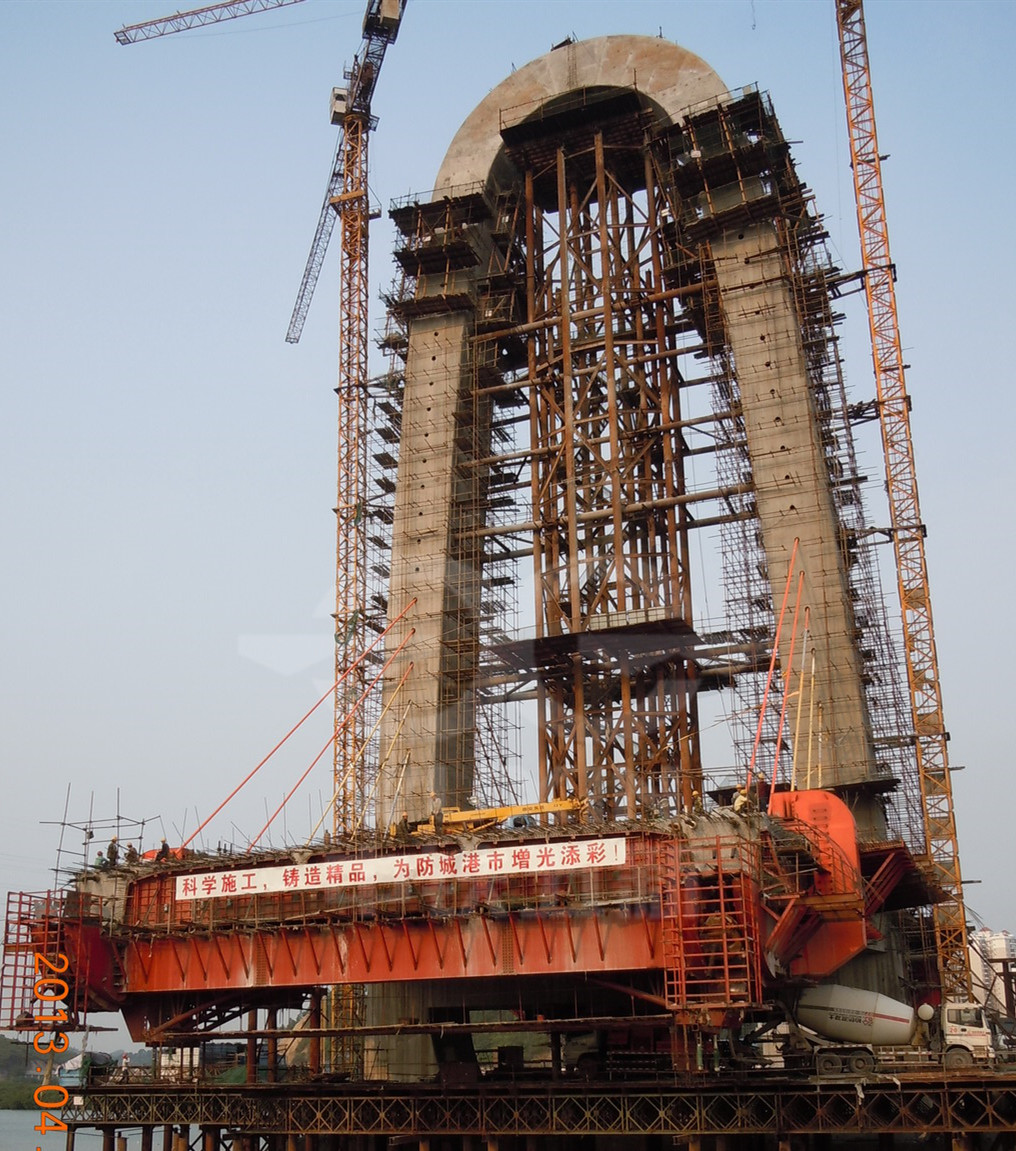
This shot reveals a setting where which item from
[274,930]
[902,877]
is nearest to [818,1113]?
[902,877]

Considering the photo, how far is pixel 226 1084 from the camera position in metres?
49.1

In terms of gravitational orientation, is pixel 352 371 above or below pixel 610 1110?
above

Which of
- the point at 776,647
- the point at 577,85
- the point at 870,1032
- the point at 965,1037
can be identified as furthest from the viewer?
the point at 577,85

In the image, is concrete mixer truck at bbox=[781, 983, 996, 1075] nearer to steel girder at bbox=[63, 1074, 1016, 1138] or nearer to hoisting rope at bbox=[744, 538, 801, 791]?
steel girder at bbox=[63, 1074, 1016, 1138]

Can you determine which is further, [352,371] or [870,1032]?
[352,371]

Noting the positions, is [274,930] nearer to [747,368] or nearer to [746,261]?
[747,368]

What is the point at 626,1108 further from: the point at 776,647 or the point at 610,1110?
the point at 776,647

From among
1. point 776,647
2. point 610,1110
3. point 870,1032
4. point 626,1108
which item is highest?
point 776,647

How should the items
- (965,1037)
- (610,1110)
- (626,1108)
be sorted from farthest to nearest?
(965,1037), (610,1110), (626,1108)

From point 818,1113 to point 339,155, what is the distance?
71.0 meters

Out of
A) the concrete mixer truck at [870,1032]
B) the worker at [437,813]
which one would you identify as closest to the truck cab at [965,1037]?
the concrete mixer truck at [870,1032]

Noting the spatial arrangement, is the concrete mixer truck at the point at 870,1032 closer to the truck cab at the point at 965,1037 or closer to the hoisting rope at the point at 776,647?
the truck cab at the point at 965,1037

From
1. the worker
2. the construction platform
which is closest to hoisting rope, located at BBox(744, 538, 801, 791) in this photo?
the worker
